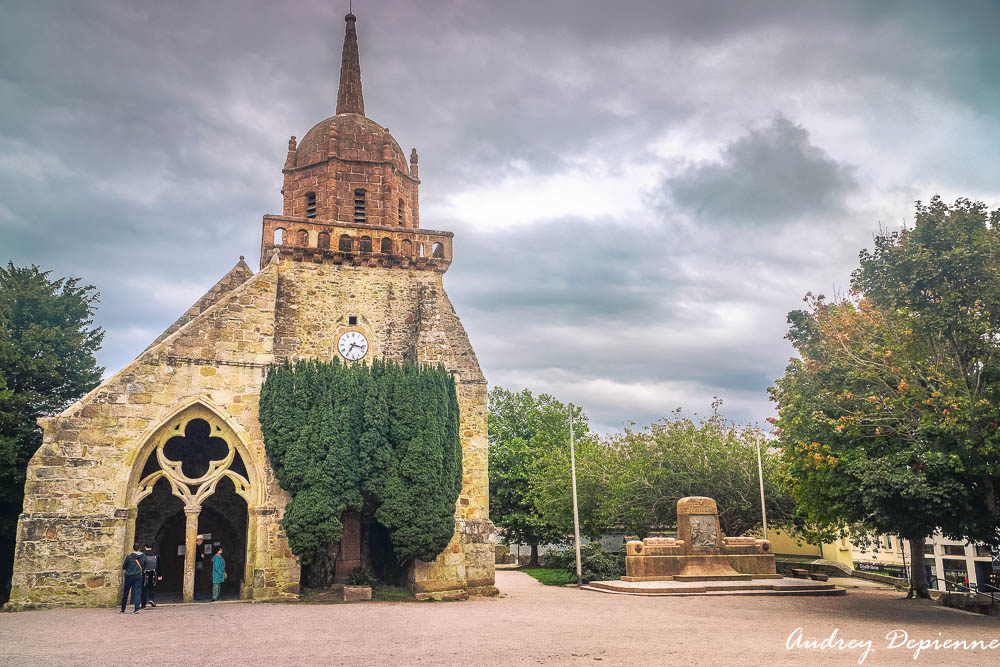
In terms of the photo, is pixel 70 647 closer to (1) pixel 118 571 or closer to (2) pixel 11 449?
(1) pixel 118 571

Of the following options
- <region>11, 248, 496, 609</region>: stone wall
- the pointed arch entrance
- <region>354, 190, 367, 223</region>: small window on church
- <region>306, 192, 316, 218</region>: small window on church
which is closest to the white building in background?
<region>11, 248, 496, 609</region>: stone wall

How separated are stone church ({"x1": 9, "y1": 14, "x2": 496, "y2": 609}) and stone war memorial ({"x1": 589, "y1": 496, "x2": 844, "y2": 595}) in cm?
522

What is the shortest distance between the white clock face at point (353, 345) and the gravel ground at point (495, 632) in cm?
713

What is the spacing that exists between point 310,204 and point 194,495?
402 inches

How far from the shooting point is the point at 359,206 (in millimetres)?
23875

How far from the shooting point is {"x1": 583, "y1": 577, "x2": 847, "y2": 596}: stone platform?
→ 64.9 ft

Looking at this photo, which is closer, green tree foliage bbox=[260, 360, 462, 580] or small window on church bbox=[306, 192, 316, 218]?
green tree foliage bbox=[260, 360, 462, 580]

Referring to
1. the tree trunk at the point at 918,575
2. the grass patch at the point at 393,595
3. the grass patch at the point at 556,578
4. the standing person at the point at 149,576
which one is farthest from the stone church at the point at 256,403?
the tree trunk at the point at 918,575

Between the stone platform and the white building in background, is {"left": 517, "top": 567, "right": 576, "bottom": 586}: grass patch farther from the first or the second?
the white building in background

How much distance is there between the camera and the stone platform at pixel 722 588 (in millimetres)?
19781

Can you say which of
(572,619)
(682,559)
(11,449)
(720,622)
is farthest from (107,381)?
(682,559)

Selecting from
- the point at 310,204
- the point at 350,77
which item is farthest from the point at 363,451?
the point at 350,77

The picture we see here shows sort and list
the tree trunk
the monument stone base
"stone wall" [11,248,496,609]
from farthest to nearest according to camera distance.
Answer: the monument stone base < the tree trunk < "stone wall" [11,248,496,609]

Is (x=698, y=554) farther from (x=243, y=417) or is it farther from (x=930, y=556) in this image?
(x=930, y=556)
